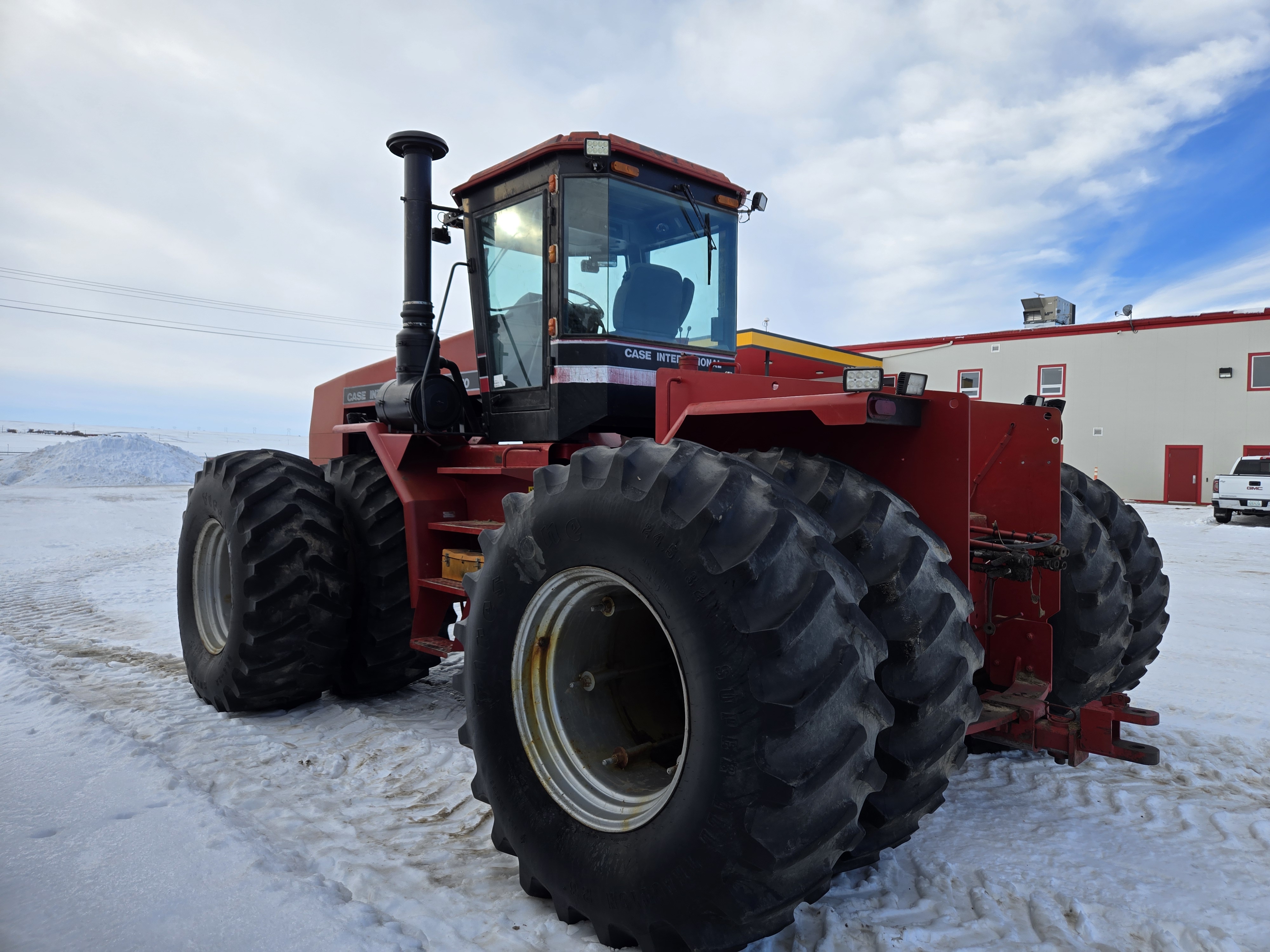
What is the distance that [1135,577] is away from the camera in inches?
154

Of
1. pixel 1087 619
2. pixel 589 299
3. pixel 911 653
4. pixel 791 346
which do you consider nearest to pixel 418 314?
pixel 589 299

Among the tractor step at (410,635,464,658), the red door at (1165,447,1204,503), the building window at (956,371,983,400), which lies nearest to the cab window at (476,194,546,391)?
the tractor step at (410,635,464,658)

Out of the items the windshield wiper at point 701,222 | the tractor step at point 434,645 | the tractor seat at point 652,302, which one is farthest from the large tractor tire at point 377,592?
the windshield wiper at point 701,222

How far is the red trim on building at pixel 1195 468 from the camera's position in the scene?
2297cm

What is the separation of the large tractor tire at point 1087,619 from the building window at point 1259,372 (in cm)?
2393

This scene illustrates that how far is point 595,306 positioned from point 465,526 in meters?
1.43

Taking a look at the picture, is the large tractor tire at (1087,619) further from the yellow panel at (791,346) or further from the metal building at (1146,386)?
the metal building at (1146,386)

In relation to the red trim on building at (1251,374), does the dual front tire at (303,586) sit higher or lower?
lower

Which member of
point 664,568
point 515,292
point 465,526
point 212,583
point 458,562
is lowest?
point 212,583

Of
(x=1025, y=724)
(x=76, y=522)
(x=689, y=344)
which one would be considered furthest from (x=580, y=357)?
(x=76, y=522)

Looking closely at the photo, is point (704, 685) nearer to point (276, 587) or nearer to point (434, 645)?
point (434, 645)

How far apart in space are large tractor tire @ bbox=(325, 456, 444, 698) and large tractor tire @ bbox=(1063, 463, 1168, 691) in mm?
3404


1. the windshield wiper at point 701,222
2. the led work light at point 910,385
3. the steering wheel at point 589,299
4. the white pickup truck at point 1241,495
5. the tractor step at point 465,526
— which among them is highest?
the windshield wiper at point 701,222

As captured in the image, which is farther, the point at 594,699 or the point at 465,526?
the point at 465,526
